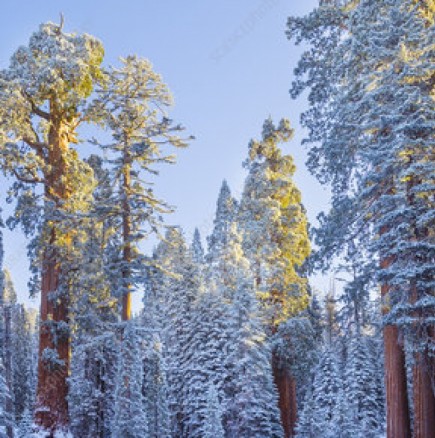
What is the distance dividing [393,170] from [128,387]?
9.98 m

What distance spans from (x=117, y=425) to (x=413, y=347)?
10060 millimetres

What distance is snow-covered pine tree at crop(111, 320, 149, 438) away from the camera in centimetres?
1527

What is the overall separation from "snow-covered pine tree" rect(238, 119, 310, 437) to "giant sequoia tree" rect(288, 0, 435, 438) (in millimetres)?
9032

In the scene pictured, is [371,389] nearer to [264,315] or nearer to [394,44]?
[264,315]

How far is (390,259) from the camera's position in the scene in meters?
12.5

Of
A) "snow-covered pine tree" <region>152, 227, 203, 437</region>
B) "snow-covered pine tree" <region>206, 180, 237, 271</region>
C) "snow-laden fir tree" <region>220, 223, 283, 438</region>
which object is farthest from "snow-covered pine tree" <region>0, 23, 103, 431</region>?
"snow-covered pine tree" <region>206, 180, 237, 271</region>

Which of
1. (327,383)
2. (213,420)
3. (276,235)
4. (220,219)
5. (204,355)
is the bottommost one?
(213,420)

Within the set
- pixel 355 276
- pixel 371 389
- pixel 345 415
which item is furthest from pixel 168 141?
pixel 371 389

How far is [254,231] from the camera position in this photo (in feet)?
81.4

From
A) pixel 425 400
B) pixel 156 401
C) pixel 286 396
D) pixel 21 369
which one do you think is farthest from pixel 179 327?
pixel 21 369

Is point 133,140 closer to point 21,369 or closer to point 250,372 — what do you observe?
point 250,372

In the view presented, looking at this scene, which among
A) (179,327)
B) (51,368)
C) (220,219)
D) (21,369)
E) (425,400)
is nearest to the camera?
(425,400)

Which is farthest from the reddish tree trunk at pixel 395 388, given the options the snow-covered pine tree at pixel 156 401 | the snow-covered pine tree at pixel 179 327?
the snow-covered pine tree at pixel 179 327

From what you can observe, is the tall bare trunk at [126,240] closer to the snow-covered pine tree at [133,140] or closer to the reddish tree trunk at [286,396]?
the snow-covered pine tree at [133,140]
